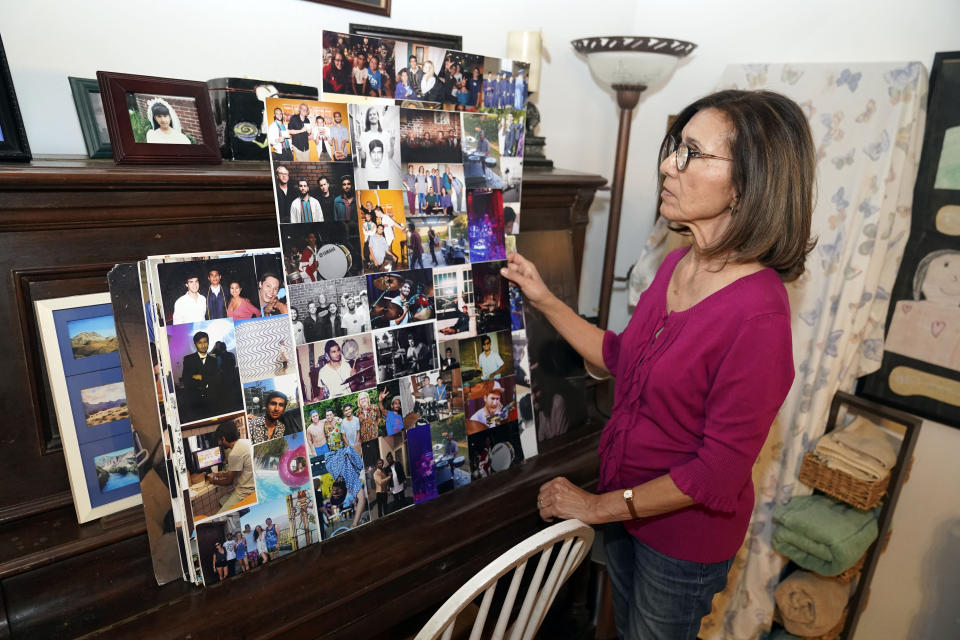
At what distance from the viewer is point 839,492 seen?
5.26 ft

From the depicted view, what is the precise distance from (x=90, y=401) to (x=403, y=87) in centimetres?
74

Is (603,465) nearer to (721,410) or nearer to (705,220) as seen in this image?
(721,410)

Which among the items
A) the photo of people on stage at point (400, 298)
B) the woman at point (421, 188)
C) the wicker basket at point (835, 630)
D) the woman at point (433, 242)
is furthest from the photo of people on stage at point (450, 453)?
the wicker basket at point (835, 630)

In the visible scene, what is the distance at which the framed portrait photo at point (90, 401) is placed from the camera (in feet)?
2.82

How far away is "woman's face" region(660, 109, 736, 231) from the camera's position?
94 centimetres

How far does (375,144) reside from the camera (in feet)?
3.34

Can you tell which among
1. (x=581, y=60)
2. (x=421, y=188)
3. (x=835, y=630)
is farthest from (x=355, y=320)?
(x=835, y=630)

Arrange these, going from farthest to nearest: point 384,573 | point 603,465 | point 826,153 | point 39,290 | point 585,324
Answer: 1. point 826,153
2. point 585,324
3. point 603,465
4. point 384,573
5. point 39,290

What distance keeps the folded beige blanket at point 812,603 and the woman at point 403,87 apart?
1.73 m

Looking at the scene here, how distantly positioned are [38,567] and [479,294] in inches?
34.1

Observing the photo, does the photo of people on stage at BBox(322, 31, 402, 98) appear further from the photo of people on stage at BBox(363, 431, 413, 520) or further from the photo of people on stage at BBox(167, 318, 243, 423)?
the photo of people on stage at BBox(363, 431, 413, 520)

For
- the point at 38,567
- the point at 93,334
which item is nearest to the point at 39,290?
the point at 93,334

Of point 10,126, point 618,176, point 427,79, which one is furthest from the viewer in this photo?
point 618,176

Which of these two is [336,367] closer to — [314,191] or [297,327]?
[297,327]
